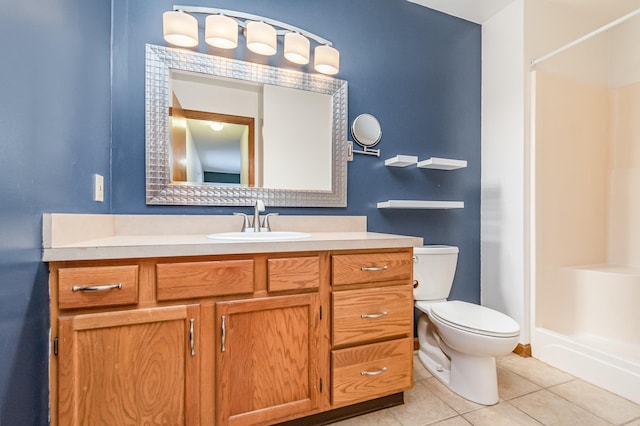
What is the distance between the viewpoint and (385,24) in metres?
2.02

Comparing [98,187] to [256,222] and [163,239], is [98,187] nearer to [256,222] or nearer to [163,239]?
[163,239]

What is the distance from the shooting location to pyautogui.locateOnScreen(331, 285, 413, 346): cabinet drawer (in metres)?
1.29

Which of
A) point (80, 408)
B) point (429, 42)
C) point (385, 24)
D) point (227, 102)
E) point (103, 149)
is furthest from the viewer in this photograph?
point (429, 42)

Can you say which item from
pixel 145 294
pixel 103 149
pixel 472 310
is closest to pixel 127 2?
pixel 103 149

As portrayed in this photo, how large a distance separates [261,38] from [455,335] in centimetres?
183

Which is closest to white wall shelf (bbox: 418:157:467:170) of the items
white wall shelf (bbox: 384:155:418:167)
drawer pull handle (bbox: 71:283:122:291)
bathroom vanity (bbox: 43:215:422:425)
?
white wall shelf (bbox: 384:155:418:167)

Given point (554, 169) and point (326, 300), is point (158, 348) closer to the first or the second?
point (326, 300)

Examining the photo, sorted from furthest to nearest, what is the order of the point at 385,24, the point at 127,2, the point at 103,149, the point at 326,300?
the point at 385,24, the point at 127,2, the point at 103,149, the point at 326,300

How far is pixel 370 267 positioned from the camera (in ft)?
4.39

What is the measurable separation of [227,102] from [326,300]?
1.18 meters

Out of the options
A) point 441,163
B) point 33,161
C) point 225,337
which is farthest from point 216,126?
point 441,163

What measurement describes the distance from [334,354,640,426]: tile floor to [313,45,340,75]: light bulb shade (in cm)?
185

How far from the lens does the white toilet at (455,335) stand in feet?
4.71

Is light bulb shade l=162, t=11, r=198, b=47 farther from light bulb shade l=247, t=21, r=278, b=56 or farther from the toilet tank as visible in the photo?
the toilet tank
